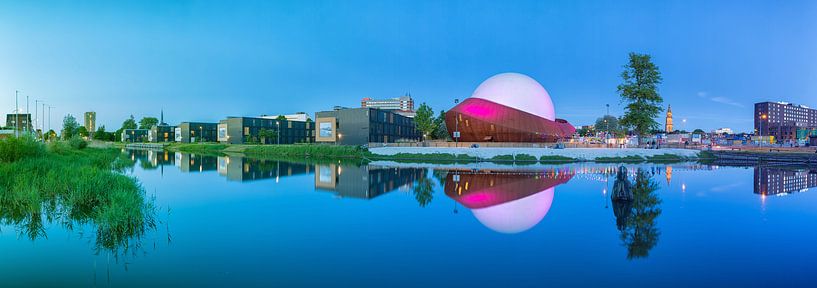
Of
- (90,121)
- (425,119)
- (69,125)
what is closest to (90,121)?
(90,121)

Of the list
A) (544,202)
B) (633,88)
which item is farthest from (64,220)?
(633,88)

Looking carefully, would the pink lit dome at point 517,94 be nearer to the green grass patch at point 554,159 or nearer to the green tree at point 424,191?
the green grass patch at point 554,159

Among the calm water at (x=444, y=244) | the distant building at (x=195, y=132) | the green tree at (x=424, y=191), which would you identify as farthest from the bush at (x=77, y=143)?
the distant building at (x=195, y=132)

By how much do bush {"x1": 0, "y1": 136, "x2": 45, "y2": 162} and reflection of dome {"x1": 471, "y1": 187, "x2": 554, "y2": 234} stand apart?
22688 millimetres

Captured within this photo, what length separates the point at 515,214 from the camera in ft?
40.7

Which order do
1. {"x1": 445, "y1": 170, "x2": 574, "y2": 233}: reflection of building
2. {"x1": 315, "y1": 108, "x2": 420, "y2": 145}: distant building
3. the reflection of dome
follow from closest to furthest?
the reflection of dome
{"x1": 445, "y1": 170, "x2": 574, "y2": 233}: reflection of building
{"x1": 315, "y1": 108, "x2": 420, "y2": 145}: distant building

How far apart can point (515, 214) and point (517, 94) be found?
39.3m

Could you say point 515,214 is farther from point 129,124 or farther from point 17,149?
point 129,124

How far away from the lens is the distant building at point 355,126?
65250 millimetres

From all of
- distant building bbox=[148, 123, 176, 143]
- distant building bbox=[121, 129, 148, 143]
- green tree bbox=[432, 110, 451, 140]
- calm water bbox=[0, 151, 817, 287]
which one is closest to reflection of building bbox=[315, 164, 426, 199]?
calm water bbox=[0, 151, 817, 287]

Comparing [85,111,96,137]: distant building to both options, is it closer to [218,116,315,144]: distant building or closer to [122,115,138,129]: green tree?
[122,115,138,129]: green tree

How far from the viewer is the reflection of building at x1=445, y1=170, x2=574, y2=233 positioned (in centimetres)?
1145

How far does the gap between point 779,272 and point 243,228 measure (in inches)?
451

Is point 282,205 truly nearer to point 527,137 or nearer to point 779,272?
point 779,272
